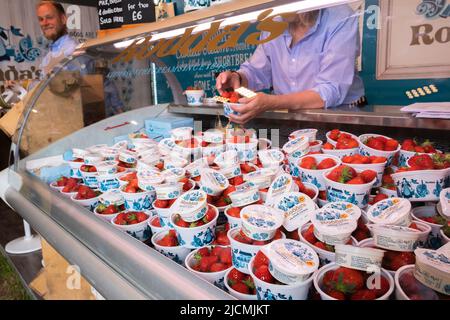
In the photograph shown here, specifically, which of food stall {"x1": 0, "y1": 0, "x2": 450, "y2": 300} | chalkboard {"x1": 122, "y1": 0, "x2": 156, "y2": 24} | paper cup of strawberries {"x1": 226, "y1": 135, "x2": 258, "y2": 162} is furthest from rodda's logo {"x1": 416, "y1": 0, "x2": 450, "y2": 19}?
chalkboard {"x1": 122, "y1": 0, "x2": 156, "y2": 24}

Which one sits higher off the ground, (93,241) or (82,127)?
(82,127)

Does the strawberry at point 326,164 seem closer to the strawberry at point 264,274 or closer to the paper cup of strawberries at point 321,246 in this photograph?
the paper cup of strawberries at point 321,246

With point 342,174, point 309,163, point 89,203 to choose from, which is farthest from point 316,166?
point 89,203

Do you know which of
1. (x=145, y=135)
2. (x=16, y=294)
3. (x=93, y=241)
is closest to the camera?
(x=93, y=241)

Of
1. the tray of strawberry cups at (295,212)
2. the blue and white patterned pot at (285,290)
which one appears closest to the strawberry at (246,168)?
the tray of strawberry cups at (295,212)

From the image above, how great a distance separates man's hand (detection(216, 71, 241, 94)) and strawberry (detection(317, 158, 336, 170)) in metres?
0.97

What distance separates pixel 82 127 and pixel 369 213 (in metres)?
2.18

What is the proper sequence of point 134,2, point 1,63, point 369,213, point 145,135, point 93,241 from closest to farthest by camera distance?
point 369,213, point 93,241, point 145,135, point 134,2, point 1,63

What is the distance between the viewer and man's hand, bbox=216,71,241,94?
2.21 meters

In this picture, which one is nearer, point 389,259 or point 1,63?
Result: point 389,259

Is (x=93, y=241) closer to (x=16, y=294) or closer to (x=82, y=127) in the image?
(x=82, y=127)

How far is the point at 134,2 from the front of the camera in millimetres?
5336
